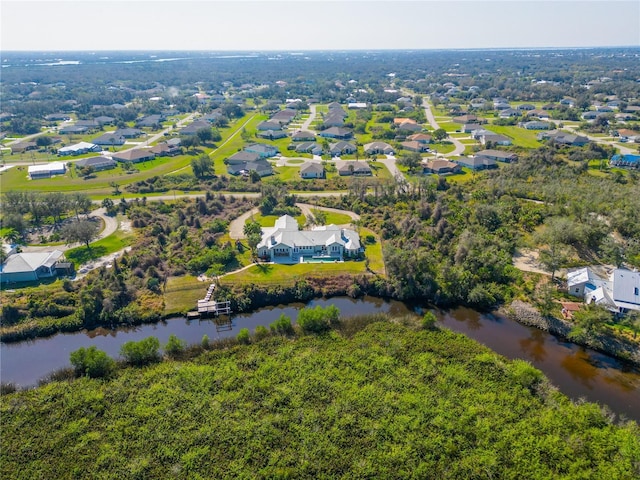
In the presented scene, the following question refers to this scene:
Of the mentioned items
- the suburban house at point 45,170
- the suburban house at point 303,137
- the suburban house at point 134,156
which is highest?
the suburban house at point 303,137

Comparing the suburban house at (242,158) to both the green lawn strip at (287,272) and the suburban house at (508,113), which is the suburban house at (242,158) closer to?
the green lawn strip at (287,272)

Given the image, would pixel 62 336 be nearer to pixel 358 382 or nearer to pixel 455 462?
pixel 358 382

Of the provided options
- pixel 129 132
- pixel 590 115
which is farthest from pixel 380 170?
pixel 590 115

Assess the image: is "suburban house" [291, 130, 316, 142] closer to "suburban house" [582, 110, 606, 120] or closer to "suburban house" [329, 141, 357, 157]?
"suburban house" [329, 141, 357, 157]

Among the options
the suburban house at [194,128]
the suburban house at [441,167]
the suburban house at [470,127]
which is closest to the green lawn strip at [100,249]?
the suburban house at [441,167]

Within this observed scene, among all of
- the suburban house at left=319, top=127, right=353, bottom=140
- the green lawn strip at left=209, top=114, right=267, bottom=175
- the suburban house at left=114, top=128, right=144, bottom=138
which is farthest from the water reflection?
the suburban house at left=114, top=128, right=144, bottom=138

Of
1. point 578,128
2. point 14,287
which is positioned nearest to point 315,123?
point 578,128

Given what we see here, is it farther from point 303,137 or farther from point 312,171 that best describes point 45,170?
point 303,137
